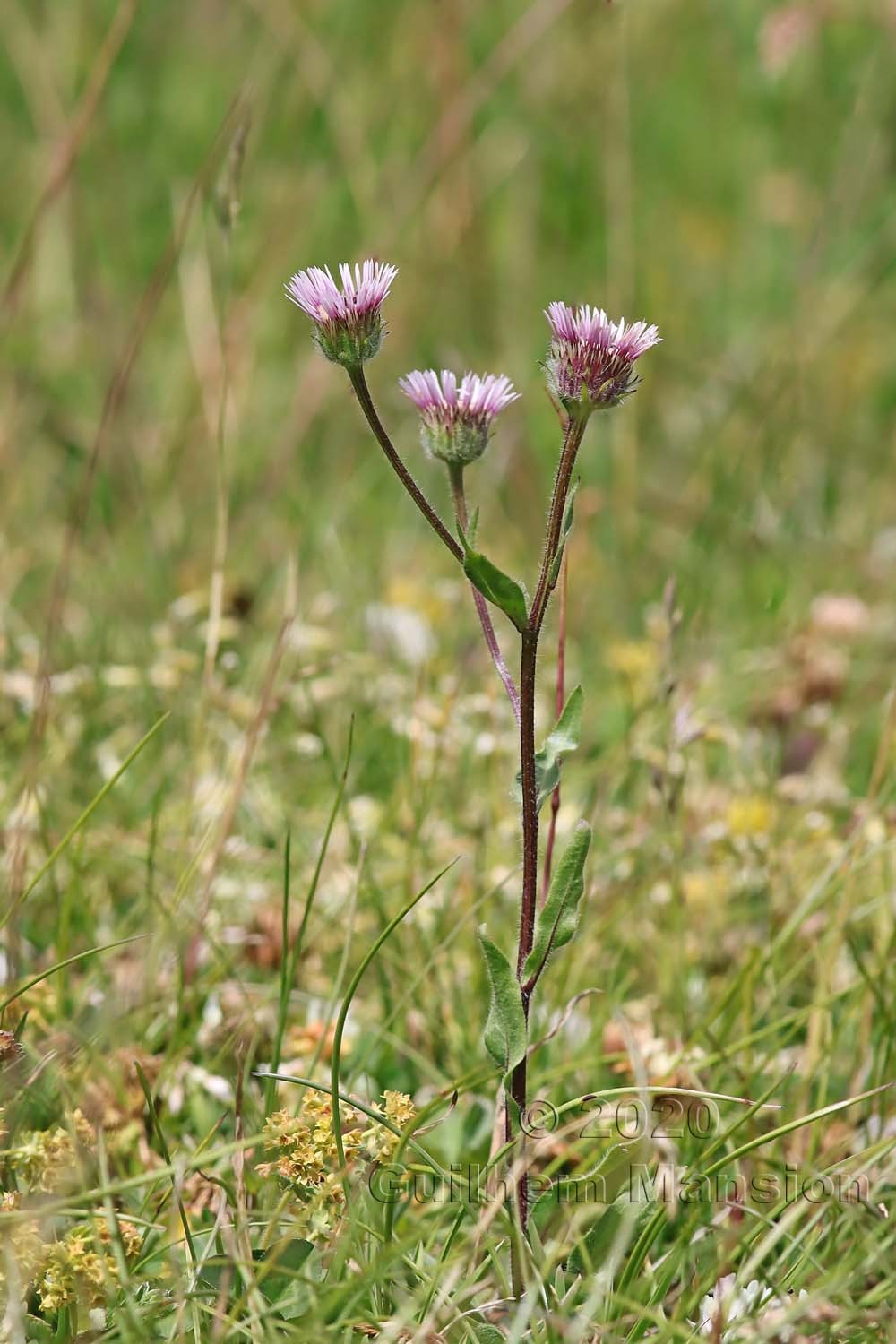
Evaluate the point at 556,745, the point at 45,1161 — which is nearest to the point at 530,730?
the point at 556,745

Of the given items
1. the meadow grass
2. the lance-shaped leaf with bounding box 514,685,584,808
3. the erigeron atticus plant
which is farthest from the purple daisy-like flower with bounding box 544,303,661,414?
the meadow grass

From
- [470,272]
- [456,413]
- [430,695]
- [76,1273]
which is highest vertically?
[470,272]

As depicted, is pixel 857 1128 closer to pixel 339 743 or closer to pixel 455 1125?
pixel 455 1125

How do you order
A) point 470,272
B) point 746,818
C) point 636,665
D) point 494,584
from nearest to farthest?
point 494,584
point 746,818
point 636,665
point 470,272

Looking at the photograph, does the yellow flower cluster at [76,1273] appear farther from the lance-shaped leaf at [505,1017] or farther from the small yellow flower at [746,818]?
the small yellow flower at [746,818]

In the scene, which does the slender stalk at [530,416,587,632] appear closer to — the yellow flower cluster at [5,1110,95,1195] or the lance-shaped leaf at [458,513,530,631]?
the lance-shaped leaf at [458,513,530,631]

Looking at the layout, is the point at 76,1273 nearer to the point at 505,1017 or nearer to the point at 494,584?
the point at 505,1017

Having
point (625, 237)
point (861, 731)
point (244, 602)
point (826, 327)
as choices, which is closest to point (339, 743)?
point (244, 602)

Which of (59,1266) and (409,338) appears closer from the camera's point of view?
(59,1266)
